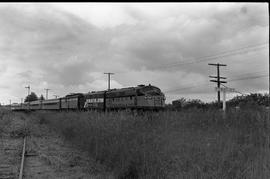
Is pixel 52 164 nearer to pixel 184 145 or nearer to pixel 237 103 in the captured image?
pixel 184 145

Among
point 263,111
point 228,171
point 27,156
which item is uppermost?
point 263,111

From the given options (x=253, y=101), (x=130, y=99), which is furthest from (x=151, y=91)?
(x=253, y=101)

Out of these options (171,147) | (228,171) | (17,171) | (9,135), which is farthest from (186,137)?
(9,135)

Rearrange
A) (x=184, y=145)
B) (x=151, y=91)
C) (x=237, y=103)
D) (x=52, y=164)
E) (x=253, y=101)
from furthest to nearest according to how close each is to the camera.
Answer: (x=237, y=103)
(x=151, y=91)
(x=253, y=101)
(x=52, y=164)
(x=184, y=145)

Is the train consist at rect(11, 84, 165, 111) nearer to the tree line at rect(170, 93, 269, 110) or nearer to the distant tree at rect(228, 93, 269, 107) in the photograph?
the tree line at rect(170, 93, 269, 110)

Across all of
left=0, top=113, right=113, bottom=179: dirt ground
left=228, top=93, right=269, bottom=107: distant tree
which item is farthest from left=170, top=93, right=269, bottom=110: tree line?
left=0, top=113, right=113, bottom=179: dirt ground

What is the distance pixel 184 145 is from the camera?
312 inches

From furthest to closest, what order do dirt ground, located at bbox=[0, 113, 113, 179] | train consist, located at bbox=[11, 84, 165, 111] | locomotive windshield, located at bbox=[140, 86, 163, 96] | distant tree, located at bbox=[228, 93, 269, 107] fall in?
1. locomotive windshield, located at bbox=[140, 86, 163, 96]
2. train consist, located at bbox=[11, 84, 165, 111]
3. distant tree, located at bbox=[228, 93, 269, 107]
4. dirt ground, located at bbox=[0, 113, 113, 179]

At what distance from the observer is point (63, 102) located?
48.9 metres

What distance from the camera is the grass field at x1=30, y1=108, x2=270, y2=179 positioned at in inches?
245

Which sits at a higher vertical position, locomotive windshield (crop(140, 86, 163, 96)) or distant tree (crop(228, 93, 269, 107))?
locomotive windshield (crop(140, 86, 163, 96))

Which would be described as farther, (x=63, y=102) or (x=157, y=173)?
(x=63, y=102)

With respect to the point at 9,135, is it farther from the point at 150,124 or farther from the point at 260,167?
the point at 260,167

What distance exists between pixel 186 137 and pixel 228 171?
3.13m
